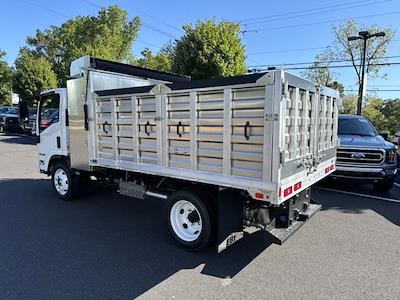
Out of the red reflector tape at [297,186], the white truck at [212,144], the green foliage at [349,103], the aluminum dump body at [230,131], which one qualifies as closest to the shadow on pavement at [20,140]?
the white truck at [212,144]

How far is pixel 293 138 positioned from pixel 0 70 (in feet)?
206

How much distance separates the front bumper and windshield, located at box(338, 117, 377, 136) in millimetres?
1470

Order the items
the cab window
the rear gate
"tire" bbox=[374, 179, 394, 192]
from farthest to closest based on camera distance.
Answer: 1. "tire" bbox=[374, 179, 394, 192]
2. the cab window
3. the rear gate

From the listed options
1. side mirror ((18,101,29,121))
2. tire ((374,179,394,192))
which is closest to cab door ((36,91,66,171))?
side mirror ((18,101,29,121))

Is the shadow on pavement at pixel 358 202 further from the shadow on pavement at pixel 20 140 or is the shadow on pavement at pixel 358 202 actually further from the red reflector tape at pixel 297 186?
the shadow on pavement at pixel 20 140

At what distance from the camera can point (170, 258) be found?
4.45 m

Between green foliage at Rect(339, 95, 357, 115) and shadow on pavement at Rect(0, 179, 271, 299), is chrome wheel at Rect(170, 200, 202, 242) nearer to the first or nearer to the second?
shadow on pavement at Rect(0, 179, 271, 299)

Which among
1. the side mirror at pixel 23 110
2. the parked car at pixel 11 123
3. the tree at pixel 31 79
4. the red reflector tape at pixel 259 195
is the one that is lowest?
the red reflector tape at pixel 259 195

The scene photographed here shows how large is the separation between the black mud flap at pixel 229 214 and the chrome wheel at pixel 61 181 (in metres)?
4.17

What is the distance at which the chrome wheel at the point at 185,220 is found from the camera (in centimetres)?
471

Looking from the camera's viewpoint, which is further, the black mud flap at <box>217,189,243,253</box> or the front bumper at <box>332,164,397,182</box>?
the front bumper at <box>332,164,397,182</box>

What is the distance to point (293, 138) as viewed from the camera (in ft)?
13.2

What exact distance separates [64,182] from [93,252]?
3.04 metres

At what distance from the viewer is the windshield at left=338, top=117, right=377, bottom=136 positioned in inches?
353
